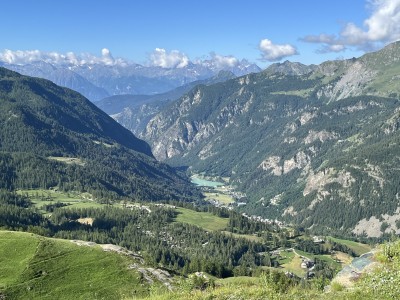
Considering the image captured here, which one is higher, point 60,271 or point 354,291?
point 354,291

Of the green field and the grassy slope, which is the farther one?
the green field

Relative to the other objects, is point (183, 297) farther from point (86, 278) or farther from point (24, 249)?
point (24, 249)

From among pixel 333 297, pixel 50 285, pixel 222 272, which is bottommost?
pixel 222 272

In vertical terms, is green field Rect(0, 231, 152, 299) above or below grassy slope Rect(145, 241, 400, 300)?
below

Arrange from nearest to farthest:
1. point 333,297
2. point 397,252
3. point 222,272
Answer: point 333,297 < point 397,252 < point 222,272

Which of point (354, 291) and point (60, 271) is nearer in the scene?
point (354, 291)

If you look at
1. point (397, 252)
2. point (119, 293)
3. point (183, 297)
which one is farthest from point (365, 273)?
point (119, 293)

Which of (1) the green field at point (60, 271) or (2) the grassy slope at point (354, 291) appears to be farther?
(1) the green field at point (60, 271)

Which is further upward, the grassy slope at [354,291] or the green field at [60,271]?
the grassy slope at [354,291]
